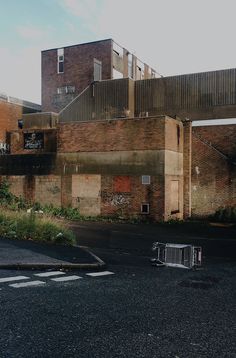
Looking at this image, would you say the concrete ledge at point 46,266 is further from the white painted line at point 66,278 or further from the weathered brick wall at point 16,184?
the weathered brick wall at point 16,184

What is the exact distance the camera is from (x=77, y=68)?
38.8 meters

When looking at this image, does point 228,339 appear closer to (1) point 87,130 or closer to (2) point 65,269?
(2) point 65,269

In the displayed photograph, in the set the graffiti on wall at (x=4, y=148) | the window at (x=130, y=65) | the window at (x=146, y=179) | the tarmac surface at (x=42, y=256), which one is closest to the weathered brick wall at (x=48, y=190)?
the graffiti on wall at (x=4, y=148)

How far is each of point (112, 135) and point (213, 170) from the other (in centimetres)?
695

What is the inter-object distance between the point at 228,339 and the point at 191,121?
2188cm

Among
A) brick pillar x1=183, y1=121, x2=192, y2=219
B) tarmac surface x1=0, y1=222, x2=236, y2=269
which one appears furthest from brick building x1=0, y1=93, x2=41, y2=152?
brick pillar x1=183, y1=121, x2=192, y2=219

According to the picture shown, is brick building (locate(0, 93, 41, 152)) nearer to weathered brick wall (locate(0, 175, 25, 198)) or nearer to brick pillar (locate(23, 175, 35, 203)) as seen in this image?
weathered brick wall (locate(0, 175, 25, 198))

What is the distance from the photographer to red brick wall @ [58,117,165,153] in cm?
2372

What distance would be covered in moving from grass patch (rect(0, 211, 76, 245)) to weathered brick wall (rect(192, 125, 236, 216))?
42.5 feet

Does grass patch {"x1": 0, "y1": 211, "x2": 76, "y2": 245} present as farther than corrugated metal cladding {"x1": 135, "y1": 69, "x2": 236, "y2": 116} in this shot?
No

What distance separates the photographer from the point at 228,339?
588 centimetres

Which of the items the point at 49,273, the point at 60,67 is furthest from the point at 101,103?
the point at 49,273

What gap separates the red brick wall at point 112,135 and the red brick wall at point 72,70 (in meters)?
13.3

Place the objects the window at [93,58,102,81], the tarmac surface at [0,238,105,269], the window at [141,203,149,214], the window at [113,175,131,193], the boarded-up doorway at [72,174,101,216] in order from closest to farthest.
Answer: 1. the tarmac surface at [0,238,105,269]
2. the window at [141,203,149,214]
3. the window at [113,175,131,193]
4. the boarded-up doorway at [72,174,101,216]
5. the window at [93,58,102,81]
